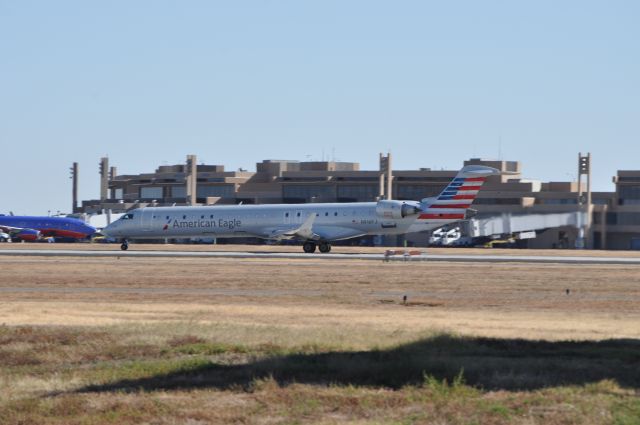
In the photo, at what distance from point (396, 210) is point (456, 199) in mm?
4183

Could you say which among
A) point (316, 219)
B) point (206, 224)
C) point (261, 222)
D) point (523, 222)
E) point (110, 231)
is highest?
point (523, 222)

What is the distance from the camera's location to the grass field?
16.6 m

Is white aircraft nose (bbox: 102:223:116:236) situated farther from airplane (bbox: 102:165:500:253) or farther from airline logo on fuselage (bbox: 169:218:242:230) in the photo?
airline logo on fuselage (bbox: 169:218:242:230)

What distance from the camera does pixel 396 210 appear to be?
79062mm

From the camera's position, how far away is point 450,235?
4663 inches

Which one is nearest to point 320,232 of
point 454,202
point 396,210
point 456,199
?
point 396,210

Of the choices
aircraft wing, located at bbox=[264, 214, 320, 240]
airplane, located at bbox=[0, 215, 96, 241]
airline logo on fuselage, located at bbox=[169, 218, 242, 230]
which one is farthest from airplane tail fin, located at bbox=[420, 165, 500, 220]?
airplane, located at bbox=[0, 215, 96, 241]

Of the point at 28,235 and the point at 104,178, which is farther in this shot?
the point at 104,178

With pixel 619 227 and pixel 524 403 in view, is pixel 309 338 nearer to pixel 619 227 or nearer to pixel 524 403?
pixel 524 403

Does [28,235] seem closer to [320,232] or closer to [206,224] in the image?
[206,224]

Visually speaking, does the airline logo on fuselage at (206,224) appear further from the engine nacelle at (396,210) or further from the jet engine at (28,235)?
the jet engine at (28,235)

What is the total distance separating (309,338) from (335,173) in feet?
392

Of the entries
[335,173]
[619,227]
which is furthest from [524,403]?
[335,173]

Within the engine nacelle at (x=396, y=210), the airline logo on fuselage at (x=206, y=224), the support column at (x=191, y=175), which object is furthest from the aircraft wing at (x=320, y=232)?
the support column at (x=191, y=175)
